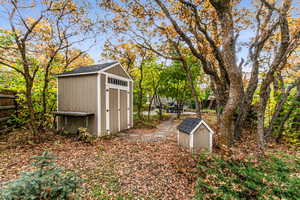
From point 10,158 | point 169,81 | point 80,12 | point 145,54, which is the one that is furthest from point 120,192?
point 169,81

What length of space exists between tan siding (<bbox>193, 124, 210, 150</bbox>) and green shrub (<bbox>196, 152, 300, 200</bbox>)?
68cm

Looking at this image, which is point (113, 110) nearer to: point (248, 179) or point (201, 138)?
point (201, 138)

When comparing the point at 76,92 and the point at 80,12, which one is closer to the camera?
the point at 80,12

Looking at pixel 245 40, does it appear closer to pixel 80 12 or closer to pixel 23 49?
pixel 80 12

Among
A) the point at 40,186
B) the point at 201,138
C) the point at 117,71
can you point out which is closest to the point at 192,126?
the point at 201,138

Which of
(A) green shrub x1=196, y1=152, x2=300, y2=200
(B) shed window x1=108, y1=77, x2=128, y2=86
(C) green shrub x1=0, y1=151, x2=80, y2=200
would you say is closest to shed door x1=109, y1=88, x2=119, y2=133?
(B) shed window x1=108, y1=77, x2=128, y2=86

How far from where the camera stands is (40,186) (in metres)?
1.34

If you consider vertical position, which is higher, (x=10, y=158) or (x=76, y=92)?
(x=76, y=92)

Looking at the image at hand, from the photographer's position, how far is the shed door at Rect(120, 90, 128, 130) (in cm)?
703

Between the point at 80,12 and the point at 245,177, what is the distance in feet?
24.1

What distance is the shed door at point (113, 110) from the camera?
20.5ft

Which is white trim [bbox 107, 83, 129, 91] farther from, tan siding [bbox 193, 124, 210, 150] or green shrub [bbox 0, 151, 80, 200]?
green shrub [bbox 0, 151, 80, 200]

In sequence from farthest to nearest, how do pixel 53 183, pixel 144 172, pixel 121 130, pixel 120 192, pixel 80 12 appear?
pixel 121 130 < pixel 80 12 < pixel 144 172 < pixel 120 192 < pixel 53 183

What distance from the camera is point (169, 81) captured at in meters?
10.8
